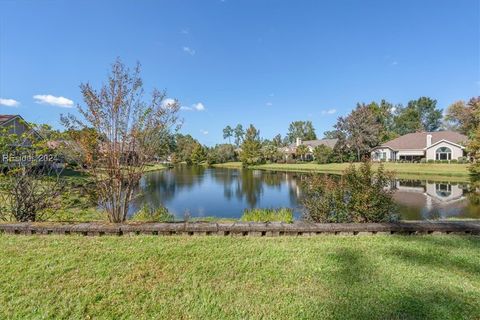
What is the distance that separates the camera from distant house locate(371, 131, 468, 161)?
33.2 metres

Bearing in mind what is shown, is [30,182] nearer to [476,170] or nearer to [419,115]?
[476,170]

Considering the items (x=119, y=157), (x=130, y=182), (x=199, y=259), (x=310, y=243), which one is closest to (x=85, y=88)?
(x=119, y=157)

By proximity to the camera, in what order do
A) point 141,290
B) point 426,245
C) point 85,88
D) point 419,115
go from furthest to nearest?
point 419,115 < point 85,88 < point 426,245 < point 141,290

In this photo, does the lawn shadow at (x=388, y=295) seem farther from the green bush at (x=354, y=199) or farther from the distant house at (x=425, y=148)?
the distant house at (x=425, y=148)

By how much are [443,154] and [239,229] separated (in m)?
38.9

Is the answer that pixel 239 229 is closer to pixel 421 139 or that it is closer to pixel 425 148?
pixel 425 148

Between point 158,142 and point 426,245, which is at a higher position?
point 158,142

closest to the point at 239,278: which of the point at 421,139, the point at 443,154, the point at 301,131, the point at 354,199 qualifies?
the point at 354,199

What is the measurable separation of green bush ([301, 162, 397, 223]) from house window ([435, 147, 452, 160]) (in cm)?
3495

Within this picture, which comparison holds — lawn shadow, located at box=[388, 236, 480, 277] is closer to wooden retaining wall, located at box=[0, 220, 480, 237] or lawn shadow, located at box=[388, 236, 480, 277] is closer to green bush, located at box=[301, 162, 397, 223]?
wooden retaining wall, located at box=[0, 220, 480, 237]

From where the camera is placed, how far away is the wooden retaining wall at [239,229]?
427 centimetres

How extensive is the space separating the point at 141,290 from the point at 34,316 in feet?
2.80

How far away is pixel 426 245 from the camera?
3816 mm

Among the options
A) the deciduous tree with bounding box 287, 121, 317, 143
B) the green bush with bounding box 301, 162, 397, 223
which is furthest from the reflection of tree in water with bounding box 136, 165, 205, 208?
the deciduous tree with bounding box 287, 121, 317, 143
